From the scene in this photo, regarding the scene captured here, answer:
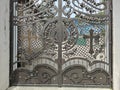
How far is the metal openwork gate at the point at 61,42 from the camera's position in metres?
4.87

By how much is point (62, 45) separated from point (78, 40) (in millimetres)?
355

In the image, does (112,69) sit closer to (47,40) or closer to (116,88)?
(116,88)

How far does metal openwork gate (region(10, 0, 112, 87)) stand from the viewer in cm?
487

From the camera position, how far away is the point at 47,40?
16.4ft

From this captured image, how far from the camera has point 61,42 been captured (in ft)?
16.2
